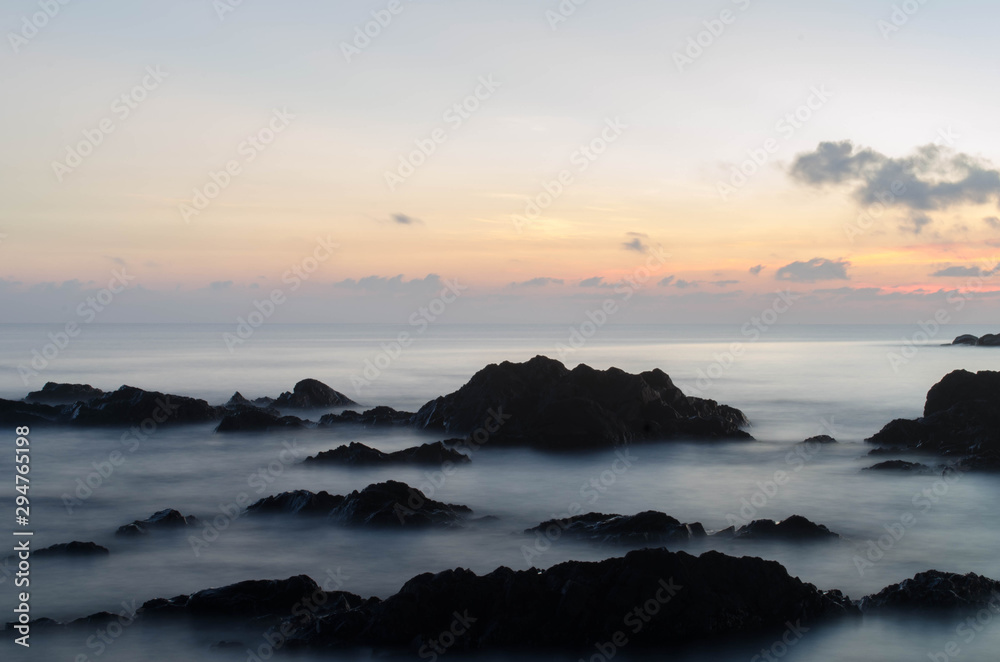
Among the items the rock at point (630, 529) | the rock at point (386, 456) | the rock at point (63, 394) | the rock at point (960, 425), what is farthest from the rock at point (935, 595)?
the rock at point (63, 394)

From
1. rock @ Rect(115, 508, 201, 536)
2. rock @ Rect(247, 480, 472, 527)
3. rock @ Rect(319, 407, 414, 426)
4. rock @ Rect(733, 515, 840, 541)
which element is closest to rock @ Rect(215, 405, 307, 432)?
rock @ Rect(319, 407, 414, 426)

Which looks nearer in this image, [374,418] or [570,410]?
[570,410]

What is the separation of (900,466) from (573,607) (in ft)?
49.9

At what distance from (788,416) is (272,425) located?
22.2 m

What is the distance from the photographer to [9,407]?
98.6 ft

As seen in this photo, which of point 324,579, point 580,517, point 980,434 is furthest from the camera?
point 980,434

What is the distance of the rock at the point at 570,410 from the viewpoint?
1023 inches

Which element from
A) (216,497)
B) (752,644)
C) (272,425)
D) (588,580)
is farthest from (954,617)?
(272,425)

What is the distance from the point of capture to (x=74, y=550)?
13.9m

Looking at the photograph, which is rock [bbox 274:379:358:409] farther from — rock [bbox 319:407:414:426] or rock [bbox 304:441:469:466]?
rock [bbox 304:441:469:466]

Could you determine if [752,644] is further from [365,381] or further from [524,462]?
[365,381]

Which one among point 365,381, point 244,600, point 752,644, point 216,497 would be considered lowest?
point 752,644

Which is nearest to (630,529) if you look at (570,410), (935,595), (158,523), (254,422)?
(935,595)

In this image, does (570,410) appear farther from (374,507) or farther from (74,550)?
(74,550)
